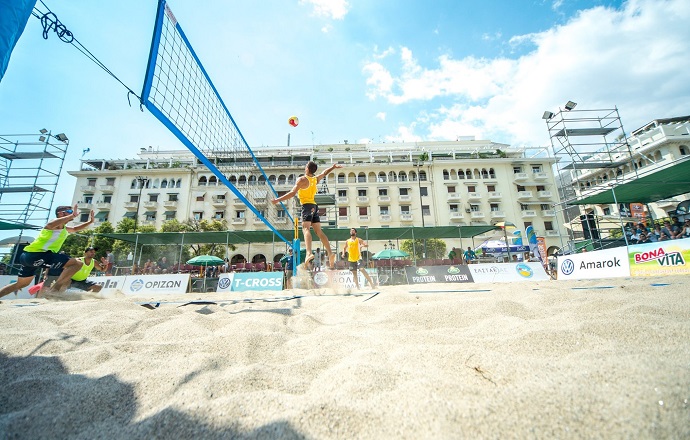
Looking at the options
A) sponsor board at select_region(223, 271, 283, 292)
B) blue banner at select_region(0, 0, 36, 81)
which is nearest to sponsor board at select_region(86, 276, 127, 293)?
sponsor board at select_region(223, 271, 283, 292)

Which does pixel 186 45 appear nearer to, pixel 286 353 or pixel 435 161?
pixel 286 353

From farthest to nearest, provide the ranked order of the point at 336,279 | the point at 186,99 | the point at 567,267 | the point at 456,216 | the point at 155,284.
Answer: the point at 456,216, the point at 336,279, the point at 155,284, the point at 567,267, the point at 186,99

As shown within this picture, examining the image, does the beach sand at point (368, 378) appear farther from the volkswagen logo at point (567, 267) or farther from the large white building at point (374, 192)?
the large white building at point (374, 192)

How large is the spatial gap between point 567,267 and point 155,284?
46.7ft

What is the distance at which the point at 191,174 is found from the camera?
3397 cm

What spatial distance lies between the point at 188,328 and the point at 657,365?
2.56 m

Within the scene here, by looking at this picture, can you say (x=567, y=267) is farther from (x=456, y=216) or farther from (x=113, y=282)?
(x=456, y=216)

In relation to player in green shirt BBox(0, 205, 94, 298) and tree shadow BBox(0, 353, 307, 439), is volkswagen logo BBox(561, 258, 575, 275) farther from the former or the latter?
player in green shirt BBox(0, 205, 94, 298)

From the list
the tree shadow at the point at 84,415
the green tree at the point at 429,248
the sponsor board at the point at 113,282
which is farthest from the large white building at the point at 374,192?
the tree shadow at the point at 84,415

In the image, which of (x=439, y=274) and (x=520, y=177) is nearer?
(x=439, y=274)

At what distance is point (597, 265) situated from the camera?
8.11 metres

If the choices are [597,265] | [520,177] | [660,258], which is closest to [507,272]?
[597,265]

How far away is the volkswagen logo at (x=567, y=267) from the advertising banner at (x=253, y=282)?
946 centimetres

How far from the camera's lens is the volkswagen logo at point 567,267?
29.6ft
